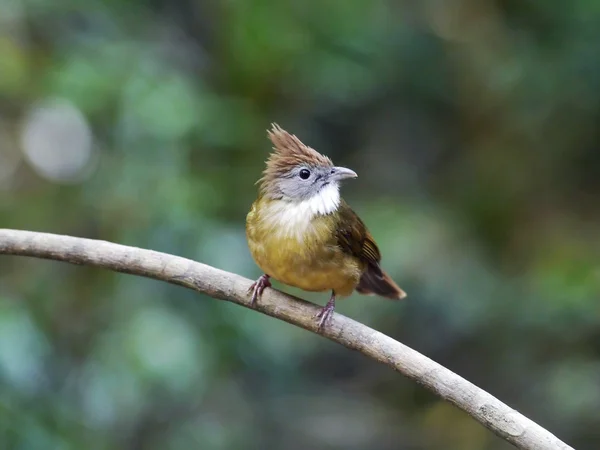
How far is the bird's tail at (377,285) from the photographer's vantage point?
11.4ft

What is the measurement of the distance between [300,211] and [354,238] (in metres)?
0.26

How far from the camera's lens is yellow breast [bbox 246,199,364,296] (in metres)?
2.85

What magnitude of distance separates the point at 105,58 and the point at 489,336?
9.44 ft

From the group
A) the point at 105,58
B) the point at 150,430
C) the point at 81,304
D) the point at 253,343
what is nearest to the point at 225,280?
the point at 253,343

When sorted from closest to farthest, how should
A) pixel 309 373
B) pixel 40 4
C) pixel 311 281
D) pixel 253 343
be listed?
pixel 311 281, pixel 253 343, pixel 40 4, pixel 309 373

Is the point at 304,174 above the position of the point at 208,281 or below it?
above

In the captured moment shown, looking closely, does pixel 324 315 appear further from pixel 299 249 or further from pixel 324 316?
pixel 299 249

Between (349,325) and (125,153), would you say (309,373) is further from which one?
(349,325)

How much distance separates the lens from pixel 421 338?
213 inches

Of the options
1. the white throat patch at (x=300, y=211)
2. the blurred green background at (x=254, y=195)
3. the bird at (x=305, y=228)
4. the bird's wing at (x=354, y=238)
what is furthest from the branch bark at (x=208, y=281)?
the blurred green background at (x=254, y=195)

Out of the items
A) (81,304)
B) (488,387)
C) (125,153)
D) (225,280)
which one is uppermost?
(488,387)

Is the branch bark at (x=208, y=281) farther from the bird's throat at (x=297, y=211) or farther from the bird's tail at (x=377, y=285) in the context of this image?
the bird's tail at (x=377, y=285)

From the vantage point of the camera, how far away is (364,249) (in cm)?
321

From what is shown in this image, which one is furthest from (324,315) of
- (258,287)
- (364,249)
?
(364,249)
